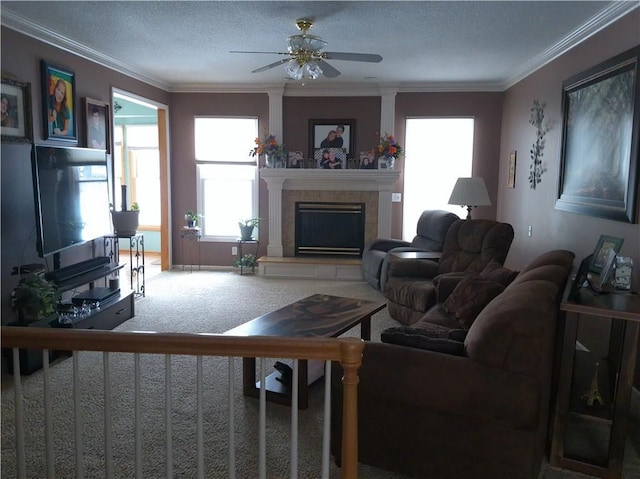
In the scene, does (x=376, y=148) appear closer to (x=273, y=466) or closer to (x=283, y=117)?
(x=283, y=117)

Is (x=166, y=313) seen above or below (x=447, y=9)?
below

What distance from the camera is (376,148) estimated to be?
7.04 metres

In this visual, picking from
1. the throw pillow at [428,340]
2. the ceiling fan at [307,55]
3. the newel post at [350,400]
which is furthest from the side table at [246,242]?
the newel post at [350,400]

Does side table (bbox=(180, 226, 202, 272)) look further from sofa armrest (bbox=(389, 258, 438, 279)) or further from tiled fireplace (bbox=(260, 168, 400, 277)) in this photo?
sofa armrest (bbox=(389, 258, 438, 279))

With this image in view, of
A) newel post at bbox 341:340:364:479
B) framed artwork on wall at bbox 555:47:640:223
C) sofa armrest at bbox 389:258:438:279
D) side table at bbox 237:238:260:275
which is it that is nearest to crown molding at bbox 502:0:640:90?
framed artwork on wall at bbox 555:47:640:223

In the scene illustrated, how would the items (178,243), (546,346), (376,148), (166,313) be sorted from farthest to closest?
1. (178,243)
2. (376,148)
3. (166,313)
4. (546,346)

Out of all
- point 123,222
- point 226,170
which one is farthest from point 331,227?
point 123,222

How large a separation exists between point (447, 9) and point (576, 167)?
1.73m

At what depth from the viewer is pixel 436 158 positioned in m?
7.19

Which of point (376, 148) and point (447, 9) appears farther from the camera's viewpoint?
point (376, 148)

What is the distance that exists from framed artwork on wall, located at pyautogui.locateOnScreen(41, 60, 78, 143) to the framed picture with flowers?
326cm

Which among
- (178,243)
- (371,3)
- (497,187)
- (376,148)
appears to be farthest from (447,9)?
(178,243)

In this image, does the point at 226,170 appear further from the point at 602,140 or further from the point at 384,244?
the point at 602,140

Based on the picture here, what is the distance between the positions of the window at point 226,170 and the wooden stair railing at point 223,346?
588cm
